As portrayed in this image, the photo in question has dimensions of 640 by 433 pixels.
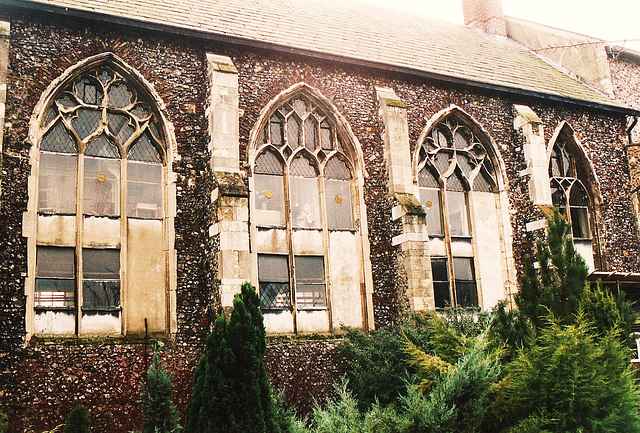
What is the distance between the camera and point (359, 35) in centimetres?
1789

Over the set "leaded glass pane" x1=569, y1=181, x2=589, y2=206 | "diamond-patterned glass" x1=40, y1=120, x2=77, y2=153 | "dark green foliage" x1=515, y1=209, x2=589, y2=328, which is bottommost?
"dark green foliage" x1=515, y1=209, x2=589, y2=328

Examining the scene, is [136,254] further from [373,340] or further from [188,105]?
[373,340]

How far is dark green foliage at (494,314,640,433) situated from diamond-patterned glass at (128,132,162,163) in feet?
A: 26.0

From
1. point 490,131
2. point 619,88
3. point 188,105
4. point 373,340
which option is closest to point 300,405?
point 373,340

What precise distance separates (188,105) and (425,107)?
5.79 meters

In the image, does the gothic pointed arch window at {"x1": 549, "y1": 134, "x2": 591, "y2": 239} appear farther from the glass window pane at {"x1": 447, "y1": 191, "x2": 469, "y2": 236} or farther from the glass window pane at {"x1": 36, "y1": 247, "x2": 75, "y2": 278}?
the glass window pane at {"x1": 36, "y1": 247, "x2": 75, "y2": 278}

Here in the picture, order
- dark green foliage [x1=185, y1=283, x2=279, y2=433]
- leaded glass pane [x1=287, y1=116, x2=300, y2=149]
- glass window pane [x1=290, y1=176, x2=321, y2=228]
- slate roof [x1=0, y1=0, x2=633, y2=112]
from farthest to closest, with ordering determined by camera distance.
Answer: leaded glass pane [x1=287, y1=116, x2=300, y2=149] < glass window pane [x1=290, y1=176, x2=321, y2=228] < slate roof [x1=0, y1=0, x2=633, y2=112] < dark green foliage [x1=185, y1=283, x2=279, y2=433]

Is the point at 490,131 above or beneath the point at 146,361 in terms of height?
above

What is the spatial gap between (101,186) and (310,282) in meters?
4.53

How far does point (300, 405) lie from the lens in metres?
13.1

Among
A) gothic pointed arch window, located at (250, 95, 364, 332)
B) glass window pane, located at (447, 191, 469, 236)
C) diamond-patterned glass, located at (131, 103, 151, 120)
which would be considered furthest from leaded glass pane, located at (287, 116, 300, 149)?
glass window pane, located at (447, 191, 469, 236)

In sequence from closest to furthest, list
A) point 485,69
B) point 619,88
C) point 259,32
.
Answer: point 259,32, point 485,69, point 619,88

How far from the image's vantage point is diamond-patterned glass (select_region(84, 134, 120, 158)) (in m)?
12.9

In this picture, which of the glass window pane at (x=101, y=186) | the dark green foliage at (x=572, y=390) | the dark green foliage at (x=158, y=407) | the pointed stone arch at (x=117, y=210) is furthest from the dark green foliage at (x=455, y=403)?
the glass window pane at (x=101, y=186)
